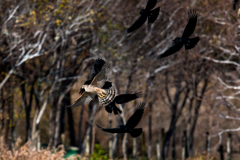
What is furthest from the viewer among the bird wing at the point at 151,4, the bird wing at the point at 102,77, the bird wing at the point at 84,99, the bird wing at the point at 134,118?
the bird wing at the point at 151,4

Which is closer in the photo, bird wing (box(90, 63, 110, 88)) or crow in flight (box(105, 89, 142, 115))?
bird wing (box(90, 63, 110, 88))

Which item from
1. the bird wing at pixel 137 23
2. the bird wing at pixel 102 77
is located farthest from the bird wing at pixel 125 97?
the bird wing at pixel 137 23

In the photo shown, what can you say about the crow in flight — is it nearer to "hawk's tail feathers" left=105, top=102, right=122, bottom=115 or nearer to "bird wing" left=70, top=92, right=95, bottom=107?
"hawk's tail feathers" left=105, top=102, right=122, bottom=115

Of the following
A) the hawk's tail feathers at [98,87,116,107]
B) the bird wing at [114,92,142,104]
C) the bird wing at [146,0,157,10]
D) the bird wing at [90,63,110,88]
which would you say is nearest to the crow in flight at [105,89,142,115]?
the bird wing at [114,92,142,104]

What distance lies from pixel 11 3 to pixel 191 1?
22.0 ft

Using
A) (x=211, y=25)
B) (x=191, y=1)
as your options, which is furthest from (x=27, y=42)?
(x=211, y=25)

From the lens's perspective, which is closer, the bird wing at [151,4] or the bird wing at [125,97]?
the bird wing at [125,97]

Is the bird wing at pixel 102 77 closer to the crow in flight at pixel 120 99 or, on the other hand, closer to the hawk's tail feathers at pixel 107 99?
the hawk's tail feathers at pixel 107 99

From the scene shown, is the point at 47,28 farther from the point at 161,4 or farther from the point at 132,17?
the point at 161,4

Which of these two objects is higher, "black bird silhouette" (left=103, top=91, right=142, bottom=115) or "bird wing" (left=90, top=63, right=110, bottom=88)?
"bird wing" (left=90, top=63, right=110, bottom=88)

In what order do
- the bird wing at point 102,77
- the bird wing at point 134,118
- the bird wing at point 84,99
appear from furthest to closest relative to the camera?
the bird wing at point 134,118
the bird wing at point 102,77
the bird wing at point 84,99

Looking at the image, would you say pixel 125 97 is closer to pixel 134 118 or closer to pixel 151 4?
pixel 134 118

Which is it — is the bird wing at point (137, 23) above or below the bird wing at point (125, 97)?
above

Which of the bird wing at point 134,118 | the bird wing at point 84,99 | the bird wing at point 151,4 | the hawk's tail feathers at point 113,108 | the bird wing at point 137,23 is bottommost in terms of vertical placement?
the bird wing at point 134,118
